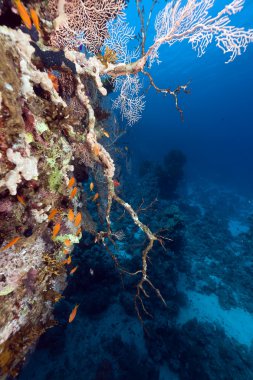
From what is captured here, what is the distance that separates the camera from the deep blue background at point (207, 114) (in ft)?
161

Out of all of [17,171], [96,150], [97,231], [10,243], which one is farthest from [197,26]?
[97,231]

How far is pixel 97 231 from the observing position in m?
9.84

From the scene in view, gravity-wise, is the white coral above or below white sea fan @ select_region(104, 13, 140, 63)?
below

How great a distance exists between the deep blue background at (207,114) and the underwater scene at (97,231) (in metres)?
30.6

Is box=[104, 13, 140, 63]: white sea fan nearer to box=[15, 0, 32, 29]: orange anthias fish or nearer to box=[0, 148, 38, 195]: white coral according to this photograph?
box=[15, 0, 32, 29]: orange anthias fish

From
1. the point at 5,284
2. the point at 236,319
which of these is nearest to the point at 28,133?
the point at 5,284

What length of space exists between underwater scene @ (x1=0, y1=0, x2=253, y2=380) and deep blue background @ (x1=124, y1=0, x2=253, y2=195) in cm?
3061

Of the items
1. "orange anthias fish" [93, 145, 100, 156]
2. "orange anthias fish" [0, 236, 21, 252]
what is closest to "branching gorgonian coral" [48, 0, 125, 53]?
"orange anthias fish" [93, 145, 100, 156]

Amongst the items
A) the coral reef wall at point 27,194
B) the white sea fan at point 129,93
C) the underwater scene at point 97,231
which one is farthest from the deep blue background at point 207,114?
the coral reef wall at point 27,194

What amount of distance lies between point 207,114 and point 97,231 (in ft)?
344

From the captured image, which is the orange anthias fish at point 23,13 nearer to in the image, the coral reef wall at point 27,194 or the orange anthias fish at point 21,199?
the coral reef wall at point 27,194

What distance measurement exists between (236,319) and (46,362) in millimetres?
8224

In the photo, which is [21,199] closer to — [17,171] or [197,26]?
[17,171]

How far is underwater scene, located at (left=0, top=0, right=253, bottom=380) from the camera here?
2744 millimetres
